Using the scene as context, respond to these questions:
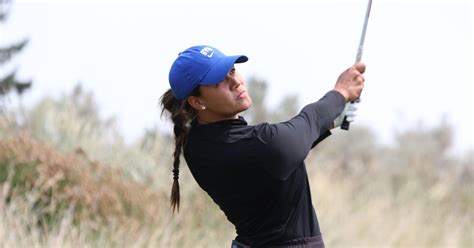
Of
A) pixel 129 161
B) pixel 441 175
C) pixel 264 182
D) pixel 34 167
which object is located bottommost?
pixel 441 175

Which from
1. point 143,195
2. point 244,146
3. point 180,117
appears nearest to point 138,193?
point 143,195

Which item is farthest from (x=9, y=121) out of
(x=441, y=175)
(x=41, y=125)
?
(x=441, y=175)

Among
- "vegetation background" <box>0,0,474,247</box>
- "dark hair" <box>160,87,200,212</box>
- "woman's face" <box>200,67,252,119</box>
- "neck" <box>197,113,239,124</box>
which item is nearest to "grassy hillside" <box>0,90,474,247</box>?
"vegetation background" <box>0,0,474,247</box>

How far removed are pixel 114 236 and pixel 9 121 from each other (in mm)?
2781

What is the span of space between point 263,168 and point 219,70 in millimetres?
486

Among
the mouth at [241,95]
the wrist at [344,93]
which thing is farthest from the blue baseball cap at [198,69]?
the wrist at [344,93]

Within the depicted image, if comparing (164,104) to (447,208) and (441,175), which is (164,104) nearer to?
(447,208)

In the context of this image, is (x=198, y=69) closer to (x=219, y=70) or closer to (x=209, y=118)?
(x=219, y=70)

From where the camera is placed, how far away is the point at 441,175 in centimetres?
1712

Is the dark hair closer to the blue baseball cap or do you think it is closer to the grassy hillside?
the blue baseball cap

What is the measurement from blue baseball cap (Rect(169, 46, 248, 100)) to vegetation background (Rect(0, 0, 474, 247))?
12.6ft

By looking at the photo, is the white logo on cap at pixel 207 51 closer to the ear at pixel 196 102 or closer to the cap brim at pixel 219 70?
the cap brim at pixel 219 70

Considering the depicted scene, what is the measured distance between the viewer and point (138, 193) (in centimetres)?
1008

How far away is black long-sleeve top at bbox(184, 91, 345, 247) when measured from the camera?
4.39 metres
